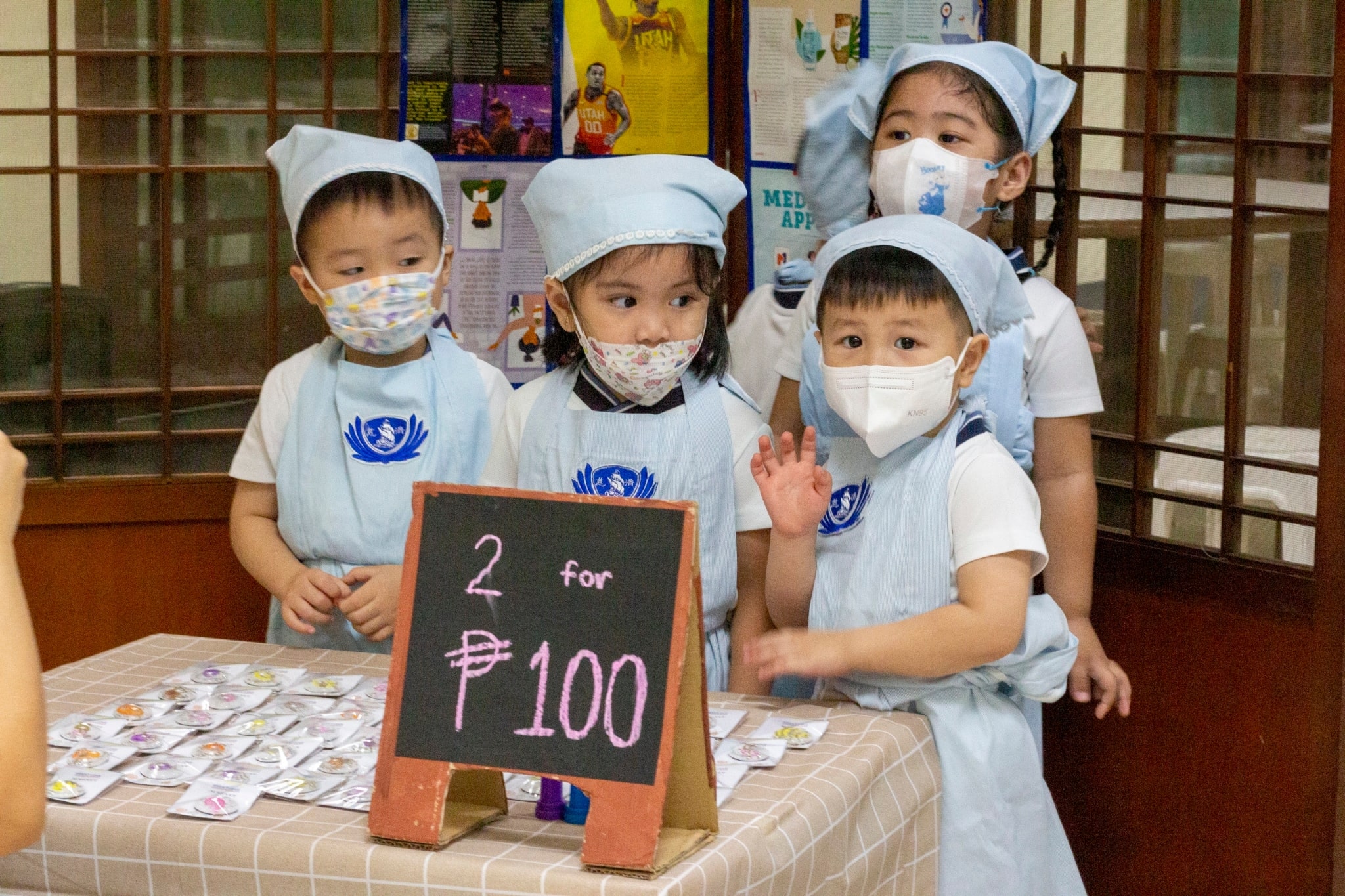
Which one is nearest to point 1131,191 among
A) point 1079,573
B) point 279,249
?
point 1079,573

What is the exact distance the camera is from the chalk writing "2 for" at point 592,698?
1579 mm

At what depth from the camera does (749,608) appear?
239 cm

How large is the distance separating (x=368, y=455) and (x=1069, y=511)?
1.22m

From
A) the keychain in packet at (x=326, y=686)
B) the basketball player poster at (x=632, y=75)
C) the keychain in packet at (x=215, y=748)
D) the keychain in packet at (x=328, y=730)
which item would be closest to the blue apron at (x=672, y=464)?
the keychain in packet at (x=326, y=686)

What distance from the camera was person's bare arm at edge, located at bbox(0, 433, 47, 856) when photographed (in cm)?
130

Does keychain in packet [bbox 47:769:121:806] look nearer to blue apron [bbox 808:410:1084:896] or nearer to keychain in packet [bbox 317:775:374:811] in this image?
keychain in packet [bbox 317:775:374:811]

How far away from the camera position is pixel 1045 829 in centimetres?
219

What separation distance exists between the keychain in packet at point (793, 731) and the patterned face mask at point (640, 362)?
0.56 m

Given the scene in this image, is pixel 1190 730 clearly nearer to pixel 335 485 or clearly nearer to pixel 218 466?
pixel 335 485

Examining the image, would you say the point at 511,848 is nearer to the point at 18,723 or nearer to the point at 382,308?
the point at 18,723

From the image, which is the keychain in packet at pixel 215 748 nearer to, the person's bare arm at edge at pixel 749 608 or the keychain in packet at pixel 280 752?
the keychain in packet at pixel 280 752

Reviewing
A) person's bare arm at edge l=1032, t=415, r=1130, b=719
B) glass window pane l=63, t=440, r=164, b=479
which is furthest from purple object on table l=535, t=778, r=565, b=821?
glass window pane l=63, t=440, r=164, b=479

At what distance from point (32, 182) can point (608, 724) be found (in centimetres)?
251

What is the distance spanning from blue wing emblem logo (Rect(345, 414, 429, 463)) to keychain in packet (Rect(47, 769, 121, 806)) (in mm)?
869
